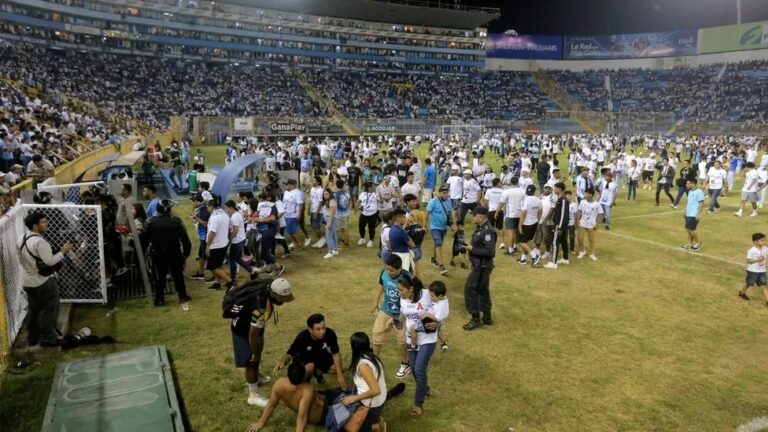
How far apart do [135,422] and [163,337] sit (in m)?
2.43

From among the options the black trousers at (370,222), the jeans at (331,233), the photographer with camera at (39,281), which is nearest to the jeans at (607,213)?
the black trousers at (370,222)

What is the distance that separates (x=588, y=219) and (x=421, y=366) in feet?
26.0

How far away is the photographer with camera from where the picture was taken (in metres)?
6.86

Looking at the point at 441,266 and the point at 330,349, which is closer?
the point at 330,349

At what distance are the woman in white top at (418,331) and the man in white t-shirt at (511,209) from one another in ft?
20.7

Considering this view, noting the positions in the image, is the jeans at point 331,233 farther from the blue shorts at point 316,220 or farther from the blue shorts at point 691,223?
the blue shorts at point 691,223

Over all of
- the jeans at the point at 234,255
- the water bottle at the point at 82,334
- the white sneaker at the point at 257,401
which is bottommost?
the white sneaker at the point at 257,401

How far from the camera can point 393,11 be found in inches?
2830

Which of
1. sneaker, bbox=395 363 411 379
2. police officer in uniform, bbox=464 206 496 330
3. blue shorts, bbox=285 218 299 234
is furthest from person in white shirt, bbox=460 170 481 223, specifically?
sneaker, bbox=395 363 411 379

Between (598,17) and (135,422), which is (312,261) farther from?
(598,17)

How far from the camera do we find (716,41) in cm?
6838

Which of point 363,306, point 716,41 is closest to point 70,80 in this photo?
point 363,306

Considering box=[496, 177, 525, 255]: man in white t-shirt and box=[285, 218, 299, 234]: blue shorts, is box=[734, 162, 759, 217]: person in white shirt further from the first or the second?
box=[285, 218, 299, 234]: blue shorts

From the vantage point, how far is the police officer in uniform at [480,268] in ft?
25.2
